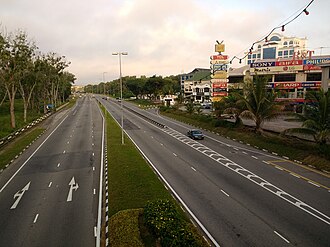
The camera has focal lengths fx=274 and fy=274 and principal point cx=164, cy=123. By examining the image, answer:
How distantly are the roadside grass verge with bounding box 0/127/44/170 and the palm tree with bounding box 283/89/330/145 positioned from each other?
31.8 m

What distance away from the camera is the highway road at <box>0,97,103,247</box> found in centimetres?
1544

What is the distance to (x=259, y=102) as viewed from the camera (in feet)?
120

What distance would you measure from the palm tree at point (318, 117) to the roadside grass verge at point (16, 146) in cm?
3181

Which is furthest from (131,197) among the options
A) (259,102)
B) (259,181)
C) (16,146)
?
(16,146)

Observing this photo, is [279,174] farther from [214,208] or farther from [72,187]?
[72,187]

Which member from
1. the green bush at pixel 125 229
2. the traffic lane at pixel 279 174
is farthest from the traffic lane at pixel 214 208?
the traffic lane at pixel 279 174

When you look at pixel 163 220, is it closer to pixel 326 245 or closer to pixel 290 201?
pixel 326 245

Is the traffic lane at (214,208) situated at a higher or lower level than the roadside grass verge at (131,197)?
lower

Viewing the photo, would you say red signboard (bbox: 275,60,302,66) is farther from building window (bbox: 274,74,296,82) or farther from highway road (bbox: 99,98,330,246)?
highway road (bbox: 99,98,330,246)

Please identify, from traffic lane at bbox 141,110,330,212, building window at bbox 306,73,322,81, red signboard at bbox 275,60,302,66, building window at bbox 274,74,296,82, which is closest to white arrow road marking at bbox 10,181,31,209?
traffic lane at bbox 141,110,330,212

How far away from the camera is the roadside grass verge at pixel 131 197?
14164 mm

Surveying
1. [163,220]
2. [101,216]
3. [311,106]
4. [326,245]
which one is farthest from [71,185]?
[311,106]

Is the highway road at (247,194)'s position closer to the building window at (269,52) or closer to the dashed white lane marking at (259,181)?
the dashed white lane marking at (259,181)

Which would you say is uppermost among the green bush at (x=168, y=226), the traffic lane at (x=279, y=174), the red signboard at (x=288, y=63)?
the red signboard at (x=288, y=63)
